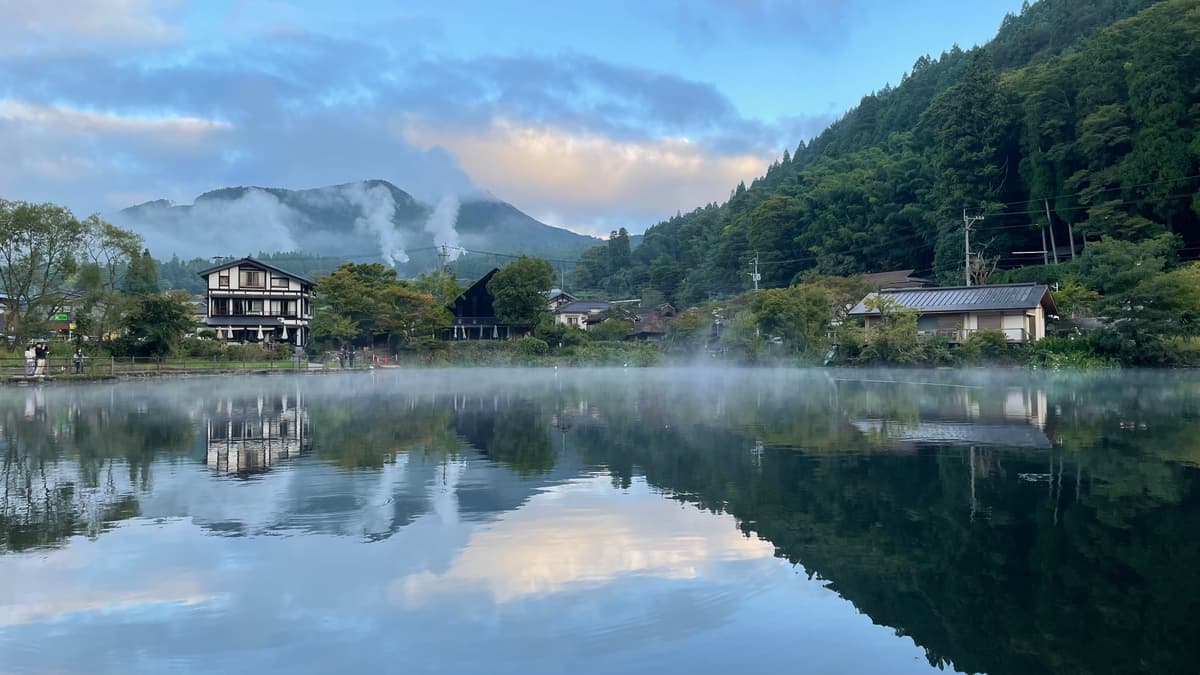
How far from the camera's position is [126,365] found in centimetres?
3350

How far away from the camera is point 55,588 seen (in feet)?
18.2

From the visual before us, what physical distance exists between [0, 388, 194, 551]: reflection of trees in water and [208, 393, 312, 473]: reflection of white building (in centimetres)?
59

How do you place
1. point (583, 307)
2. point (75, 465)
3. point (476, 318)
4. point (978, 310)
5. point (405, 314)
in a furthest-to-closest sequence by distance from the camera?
point (583, 307)
point (476, 318)
point (405, 314)
point (978, 310)
point (75, 465)

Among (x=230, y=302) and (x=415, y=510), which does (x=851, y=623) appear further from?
(x=230, y=302)

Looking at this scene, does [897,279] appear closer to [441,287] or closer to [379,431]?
[441,287]

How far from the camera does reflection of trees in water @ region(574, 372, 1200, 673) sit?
4.70 m

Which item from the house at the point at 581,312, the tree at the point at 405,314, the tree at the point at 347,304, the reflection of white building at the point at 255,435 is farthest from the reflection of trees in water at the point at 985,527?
the house at the point at 581,312

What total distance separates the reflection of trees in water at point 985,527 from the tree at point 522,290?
1526 inches

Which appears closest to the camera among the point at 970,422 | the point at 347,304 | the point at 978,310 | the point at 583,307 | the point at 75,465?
the point at 75,465

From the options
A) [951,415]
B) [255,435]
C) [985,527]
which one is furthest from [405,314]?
[985,527]

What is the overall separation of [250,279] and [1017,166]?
47649 mm

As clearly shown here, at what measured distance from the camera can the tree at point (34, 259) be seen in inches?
1300

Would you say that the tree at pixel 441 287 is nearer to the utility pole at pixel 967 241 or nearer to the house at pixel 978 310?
the house at pixel 978 310

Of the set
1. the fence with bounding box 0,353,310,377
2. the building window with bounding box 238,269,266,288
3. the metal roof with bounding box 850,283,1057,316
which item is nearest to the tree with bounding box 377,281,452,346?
the fence with bounding box 0,353,310,377
